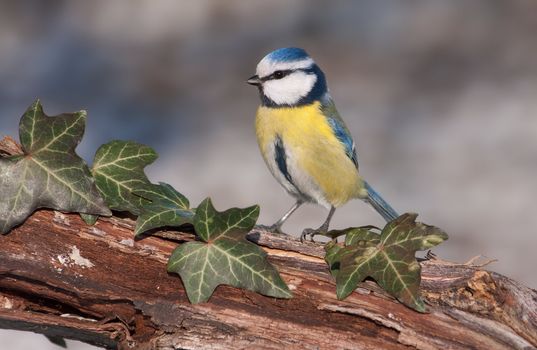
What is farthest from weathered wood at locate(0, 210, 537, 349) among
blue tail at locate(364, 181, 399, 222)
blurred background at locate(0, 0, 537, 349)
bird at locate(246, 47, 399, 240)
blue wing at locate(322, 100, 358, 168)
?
blurred background at locate(0, 0, 537, 349)

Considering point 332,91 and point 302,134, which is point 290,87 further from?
point 332,91

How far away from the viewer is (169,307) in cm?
190

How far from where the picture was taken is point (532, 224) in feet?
12.6

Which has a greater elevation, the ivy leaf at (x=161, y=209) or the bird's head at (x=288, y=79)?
the bird's head at (x=288, y=79)

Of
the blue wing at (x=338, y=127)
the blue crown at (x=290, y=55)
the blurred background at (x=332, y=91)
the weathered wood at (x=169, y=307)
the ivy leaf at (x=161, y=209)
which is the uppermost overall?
the blurred background at (x=332, y=91)

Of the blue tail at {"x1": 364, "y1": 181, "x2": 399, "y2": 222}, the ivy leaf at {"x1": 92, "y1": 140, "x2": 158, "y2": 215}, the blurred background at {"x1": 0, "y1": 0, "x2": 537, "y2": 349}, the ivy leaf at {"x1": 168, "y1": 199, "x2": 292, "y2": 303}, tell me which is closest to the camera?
the ivy leaf at {"x1": 168, "y1": 199, "x2": 292, "y2": 303}

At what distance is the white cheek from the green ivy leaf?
79cm

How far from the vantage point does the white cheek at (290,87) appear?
8.65ft

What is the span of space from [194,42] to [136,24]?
0.37 metres

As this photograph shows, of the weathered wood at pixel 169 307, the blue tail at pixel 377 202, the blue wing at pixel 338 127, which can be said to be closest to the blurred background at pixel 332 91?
the blue tail at pixel 377 202

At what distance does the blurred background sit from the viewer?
3.94 metres

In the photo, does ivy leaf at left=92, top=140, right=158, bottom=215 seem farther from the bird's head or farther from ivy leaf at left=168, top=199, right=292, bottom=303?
the bird's head

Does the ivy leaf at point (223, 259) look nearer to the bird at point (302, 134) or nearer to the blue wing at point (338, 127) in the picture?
the bird at point (302, 134)

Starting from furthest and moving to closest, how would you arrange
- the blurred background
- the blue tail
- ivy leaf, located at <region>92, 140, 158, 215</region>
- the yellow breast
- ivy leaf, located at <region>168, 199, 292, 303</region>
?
the blurred background
the blue tail
the yellow breast
ivy leaf, located at <region>92, 140, 158, 215</region>
ivy leaf, located at <region>168, 199, 292, 303</region>
